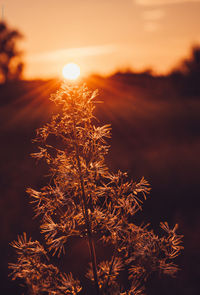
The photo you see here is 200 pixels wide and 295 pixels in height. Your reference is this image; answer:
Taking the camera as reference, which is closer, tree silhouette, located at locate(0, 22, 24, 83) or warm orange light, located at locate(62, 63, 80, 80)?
warm orange light, located at locate(62, 63, 80, 80)

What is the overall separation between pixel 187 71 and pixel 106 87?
2140cm

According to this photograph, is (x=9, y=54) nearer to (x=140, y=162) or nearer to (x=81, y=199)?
(x=140, y=162)

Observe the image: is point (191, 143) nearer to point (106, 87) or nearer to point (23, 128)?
point (23, 128)

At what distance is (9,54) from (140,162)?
197 ft

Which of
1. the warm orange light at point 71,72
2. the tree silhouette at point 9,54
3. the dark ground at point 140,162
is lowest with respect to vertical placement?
the dark ground at point 140,162

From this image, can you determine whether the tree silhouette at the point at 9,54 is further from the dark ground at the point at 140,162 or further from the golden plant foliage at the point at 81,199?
the golden plant foliage at the point at 81,199

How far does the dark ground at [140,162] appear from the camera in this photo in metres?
9.21

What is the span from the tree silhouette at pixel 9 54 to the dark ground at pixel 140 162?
2978cm

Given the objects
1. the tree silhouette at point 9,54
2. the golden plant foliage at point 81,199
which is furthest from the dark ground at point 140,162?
the tree silhouette at point 9,54

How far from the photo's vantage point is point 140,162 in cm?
1648

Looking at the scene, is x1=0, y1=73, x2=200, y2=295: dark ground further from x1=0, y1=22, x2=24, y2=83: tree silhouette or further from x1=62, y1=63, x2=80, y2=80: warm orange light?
x1=0, y1=22, x2=24, y2=83: tree silhouette

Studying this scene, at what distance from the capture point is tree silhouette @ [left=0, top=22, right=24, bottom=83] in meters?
66.5

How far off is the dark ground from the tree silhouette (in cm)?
2978

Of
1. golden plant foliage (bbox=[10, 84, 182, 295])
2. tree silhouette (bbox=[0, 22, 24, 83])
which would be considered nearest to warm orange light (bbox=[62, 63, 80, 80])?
golden plant foliage (bbox=[10, 84, 182, 295])
